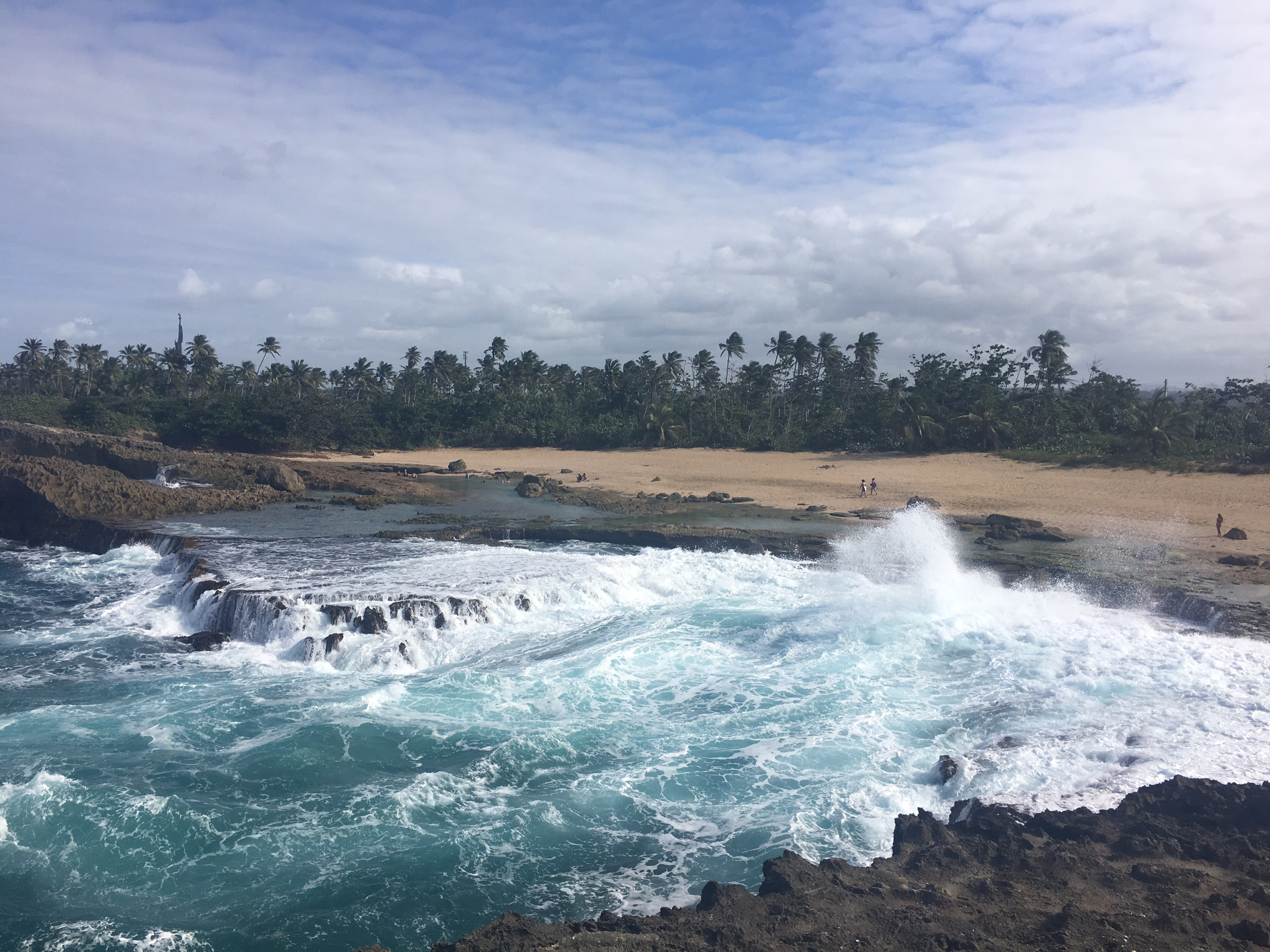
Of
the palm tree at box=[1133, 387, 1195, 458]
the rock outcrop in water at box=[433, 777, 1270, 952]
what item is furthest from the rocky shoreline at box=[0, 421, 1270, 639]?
the palm tree at box=[1133, 387, 1195, 458]

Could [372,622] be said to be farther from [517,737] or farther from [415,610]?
[517,737]

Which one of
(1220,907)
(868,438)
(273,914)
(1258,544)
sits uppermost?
(868,438)

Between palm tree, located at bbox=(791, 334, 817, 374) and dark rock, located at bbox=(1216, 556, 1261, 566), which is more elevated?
palm tree, located at bbox=(791, 334, 817, 374)

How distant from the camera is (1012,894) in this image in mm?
8000

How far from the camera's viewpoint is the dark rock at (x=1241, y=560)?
2219 centimetres

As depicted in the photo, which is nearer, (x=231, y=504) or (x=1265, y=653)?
(x=1265, y=653)

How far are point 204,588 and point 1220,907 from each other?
1937 centimetres

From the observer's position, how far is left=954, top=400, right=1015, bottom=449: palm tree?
149ft

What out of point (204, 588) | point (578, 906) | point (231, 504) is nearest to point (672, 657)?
point (578, 906)

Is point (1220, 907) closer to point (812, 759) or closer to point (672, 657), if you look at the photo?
point (812, 759)

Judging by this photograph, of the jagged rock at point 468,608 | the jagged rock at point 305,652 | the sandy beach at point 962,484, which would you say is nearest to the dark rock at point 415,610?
the jagged rock at point 468,608

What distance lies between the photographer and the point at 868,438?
5059cm

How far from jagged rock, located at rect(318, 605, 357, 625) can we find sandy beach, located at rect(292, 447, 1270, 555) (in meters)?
21.8

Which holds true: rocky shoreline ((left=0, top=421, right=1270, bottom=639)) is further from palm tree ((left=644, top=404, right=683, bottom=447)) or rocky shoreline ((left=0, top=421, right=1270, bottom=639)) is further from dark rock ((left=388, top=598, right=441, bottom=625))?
palm tree ((left=644, top=404, right=683, bottom=447))
